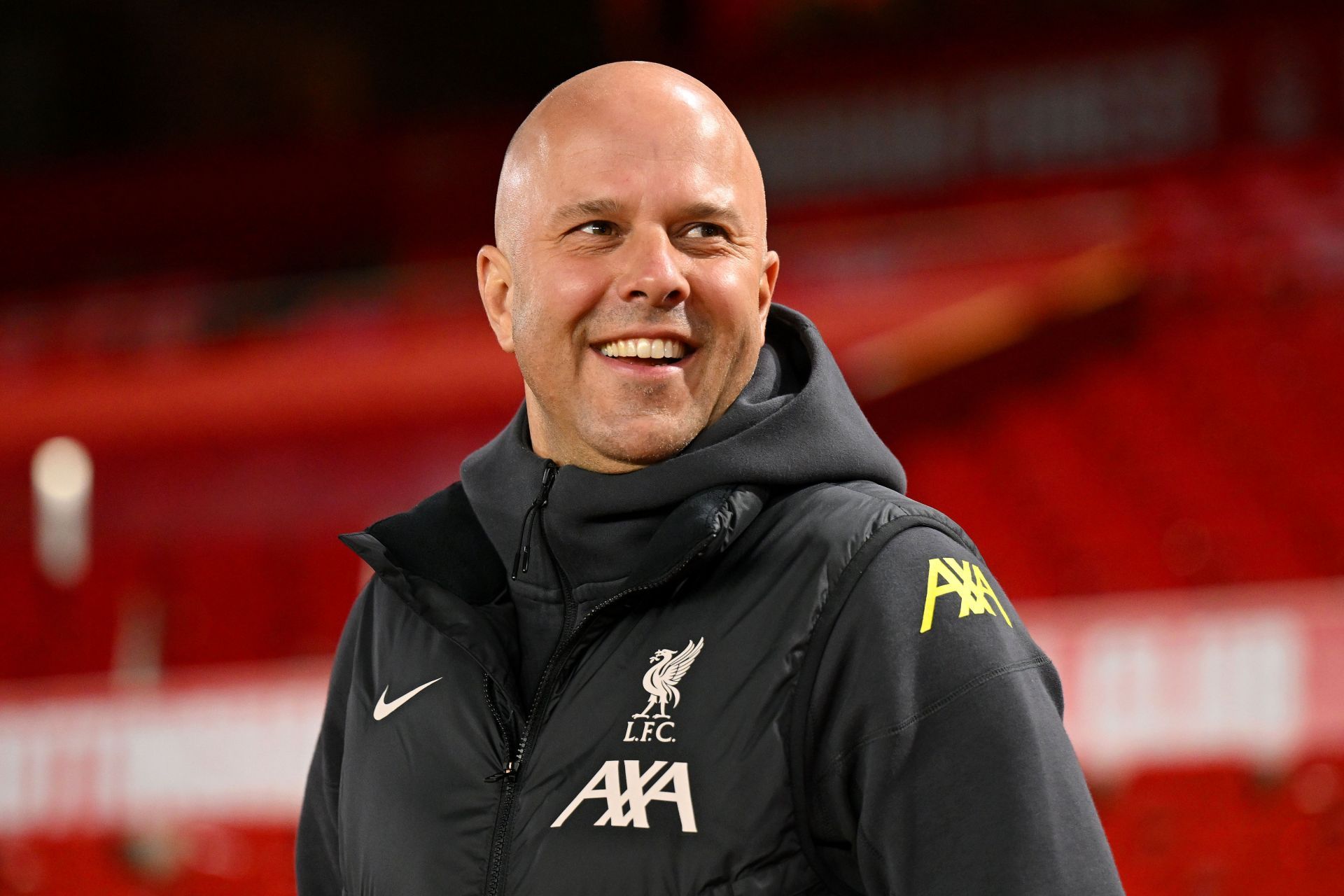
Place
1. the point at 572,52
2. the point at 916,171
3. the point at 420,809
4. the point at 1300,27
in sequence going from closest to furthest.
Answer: the point at 420,809
the point at 1300,27
the point at 916,171
the point at 572,52

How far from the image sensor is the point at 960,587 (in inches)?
34.7

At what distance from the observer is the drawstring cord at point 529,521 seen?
106cm

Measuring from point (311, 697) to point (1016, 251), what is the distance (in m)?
4.48

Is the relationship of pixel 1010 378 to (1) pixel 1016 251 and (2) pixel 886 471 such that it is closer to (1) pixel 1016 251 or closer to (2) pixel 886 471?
(1) pixel 1016 251

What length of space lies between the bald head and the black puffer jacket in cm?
15

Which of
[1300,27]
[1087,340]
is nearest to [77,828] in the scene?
[1087,340]

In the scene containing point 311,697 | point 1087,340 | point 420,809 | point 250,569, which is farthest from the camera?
point 1087,340

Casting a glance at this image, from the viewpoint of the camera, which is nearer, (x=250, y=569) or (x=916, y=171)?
(x=250, y=569)

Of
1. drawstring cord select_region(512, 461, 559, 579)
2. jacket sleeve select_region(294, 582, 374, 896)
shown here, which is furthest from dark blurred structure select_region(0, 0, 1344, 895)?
drawstring cord select_region(512, 461, 559, 579)

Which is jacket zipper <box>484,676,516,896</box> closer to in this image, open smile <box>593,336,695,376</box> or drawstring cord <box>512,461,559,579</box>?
drawstring cord <box>512,461,559,579</box>

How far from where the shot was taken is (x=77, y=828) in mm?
3590

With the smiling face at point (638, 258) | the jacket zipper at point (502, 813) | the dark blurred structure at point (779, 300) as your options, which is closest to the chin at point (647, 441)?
the smiling face at point (638, 258)

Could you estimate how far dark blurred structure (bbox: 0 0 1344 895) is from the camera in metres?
Result: 3.38

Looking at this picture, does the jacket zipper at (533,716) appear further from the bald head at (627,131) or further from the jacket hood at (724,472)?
the bald head at (627,131)
